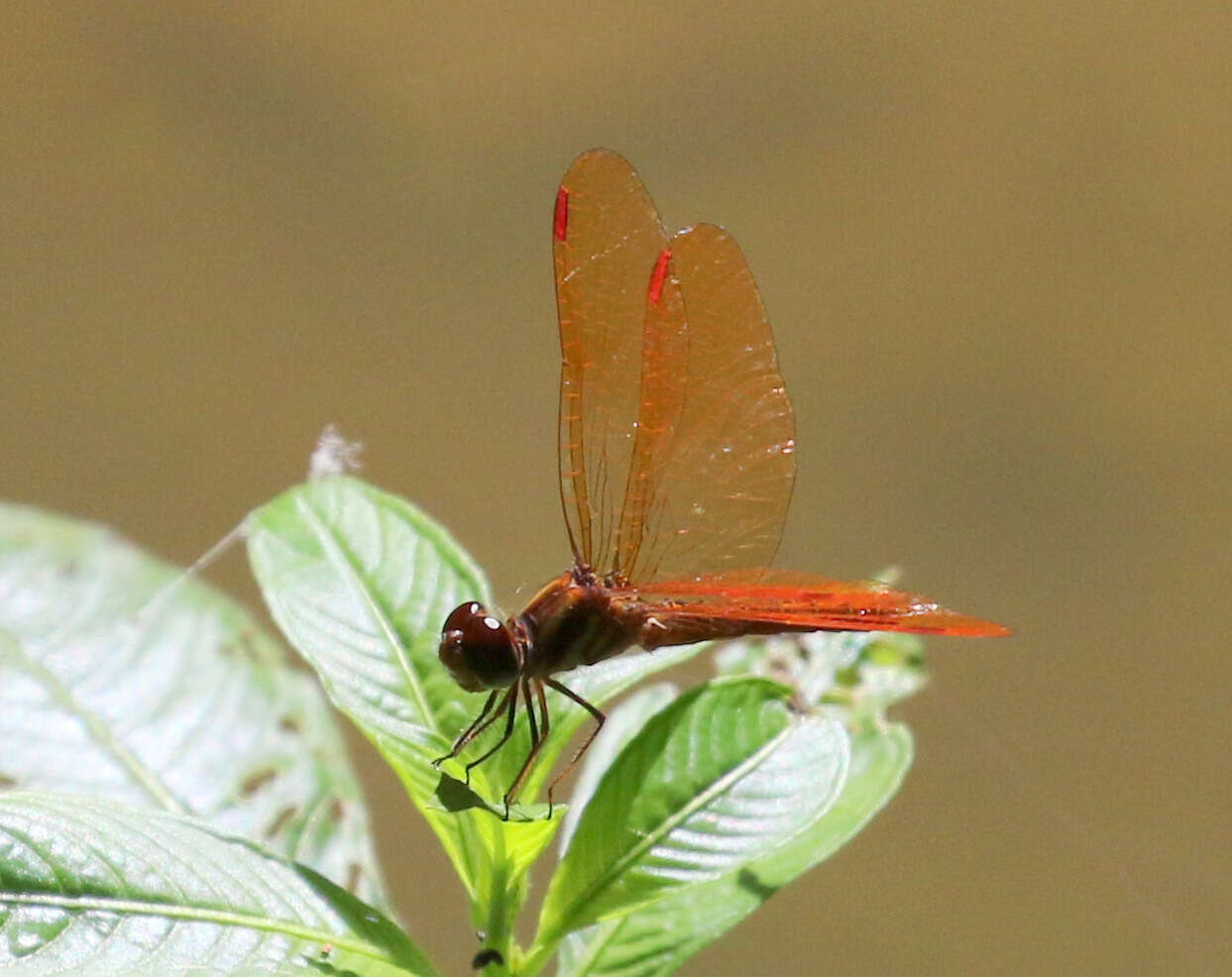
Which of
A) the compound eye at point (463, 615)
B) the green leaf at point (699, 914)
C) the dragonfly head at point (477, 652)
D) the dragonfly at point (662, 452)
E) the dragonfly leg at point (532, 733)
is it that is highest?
the dragonfly at point (662, 452)

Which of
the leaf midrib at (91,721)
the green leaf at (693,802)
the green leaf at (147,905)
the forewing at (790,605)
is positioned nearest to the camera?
the green leaf at (147,905)

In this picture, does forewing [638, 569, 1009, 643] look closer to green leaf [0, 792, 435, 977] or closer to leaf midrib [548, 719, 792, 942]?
leaf midrib [548, 719, 792, 942]

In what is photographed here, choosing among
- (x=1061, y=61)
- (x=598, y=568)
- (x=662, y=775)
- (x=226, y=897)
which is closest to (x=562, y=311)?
(x=598, y=568)

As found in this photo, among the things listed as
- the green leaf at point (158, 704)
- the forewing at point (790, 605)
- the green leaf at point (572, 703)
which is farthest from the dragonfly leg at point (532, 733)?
the green leaf at point (158, 704)

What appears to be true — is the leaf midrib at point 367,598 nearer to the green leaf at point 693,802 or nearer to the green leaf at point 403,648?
the green leaf at point 403,648

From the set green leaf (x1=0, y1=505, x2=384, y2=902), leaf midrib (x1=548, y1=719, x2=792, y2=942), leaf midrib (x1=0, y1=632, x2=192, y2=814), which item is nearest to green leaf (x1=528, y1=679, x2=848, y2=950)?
leaf midrib (x1=548, y1=719, x2=792, y2=942)
